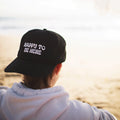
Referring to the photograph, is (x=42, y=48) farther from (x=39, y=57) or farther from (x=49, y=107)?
(x=49, y=107)

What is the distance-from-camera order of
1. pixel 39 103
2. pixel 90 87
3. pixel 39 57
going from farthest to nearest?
pixel 90 87 → pixel 39 57 → pixel 39 103

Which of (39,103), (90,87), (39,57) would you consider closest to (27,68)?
(39,57)

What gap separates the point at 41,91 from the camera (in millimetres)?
1278

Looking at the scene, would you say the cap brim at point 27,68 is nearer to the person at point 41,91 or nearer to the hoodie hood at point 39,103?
the person at point 41,91

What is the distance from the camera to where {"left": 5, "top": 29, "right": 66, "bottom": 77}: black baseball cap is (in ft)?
4.43

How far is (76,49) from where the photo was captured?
8.08m

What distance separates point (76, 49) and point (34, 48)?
6770 mm

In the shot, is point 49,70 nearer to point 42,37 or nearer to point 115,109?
point 42,37

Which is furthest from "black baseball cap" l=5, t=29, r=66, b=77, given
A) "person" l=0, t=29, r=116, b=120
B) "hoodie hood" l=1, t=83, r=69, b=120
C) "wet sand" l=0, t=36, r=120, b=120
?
"wet sand" l=0, t=36, r=120, b=120

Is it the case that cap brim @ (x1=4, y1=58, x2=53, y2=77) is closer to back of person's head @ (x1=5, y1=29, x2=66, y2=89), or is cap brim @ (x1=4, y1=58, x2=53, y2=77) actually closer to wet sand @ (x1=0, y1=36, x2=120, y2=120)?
back of person's head @ (x1=5, y1=29, x2=66, y2=89)

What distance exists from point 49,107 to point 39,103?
7 centimetres

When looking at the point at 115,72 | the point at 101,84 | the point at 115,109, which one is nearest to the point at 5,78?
the point at 101,84

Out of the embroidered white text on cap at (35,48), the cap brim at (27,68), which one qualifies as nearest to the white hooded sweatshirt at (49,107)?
the cap brim at (27,68)

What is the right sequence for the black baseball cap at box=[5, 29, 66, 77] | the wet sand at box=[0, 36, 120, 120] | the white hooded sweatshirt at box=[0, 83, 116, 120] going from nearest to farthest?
1. the white hooded sweatshirt at box=[0, 83, 116, 120]
2. the black baseball cap at box=[5, 29, 66, 77]
3. the wet sand at box=[0, 36, 120, 120]
